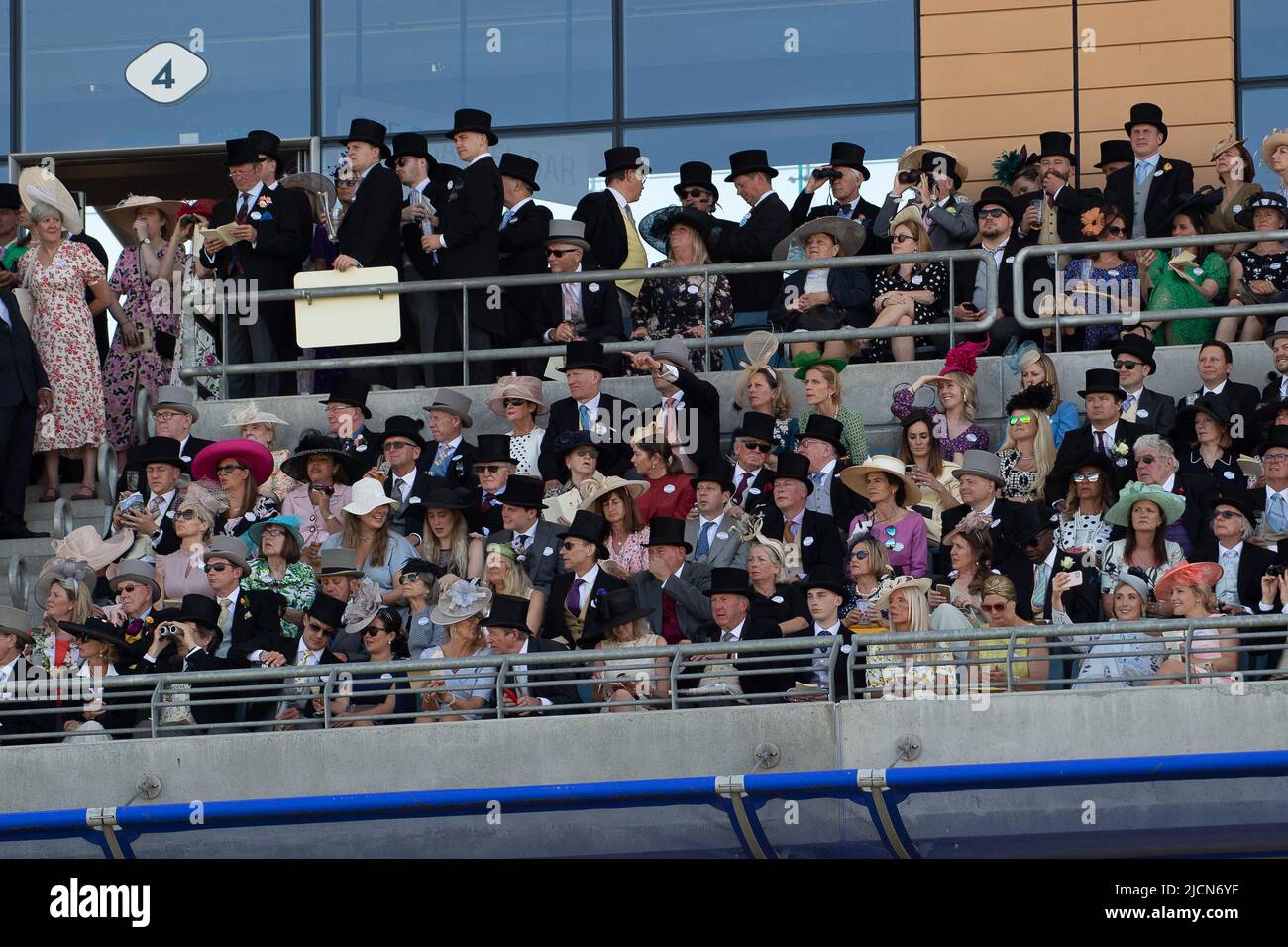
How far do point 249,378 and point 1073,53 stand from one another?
633cm

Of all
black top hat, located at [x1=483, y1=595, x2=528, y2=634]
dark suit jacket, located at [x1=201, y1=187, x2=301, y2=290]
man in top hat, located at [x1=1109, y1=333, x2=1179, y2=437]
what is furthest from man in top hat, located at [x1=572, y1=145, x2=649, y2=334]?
black top hat, located at [x1=483, y1=595, x2=528, y2=634]

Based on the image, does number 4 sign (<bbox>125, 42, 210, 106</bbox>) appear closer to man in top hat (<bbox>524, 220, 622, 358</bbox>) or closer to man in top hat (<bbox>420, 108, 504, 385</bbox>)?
man in top hat (<bbox>420, 108, 504, 385</bbox>)

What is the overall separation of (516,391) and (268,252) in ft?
7.75

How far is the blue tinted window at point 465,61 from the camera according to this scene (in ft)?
67.3

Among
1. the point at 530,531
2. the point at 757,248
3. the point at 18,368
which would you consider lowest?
the point at 530,531

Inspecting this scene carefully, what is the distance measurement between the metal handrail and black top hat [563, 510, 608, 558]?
239 cm

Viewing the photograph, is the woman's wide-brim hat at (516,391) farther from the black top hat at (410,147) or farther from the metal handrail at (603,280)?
the black top hat at (410,147)

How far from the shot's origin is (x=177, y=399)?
55.5 feet

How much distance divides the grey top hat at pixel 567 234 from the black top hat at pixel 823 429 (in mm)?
2702

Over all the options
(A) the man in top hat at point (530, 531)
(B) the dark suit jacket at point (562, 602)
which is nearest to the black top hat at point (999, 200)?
(A) the man in top hat at point (530, 531)

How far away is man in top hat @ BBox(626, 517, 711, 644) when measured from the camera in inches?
565

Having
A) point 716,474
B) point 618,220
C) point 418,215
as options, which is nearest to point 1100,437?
point 716,474

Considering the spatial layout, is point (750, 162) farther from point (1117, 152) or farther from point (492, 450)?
point (492, 450)
